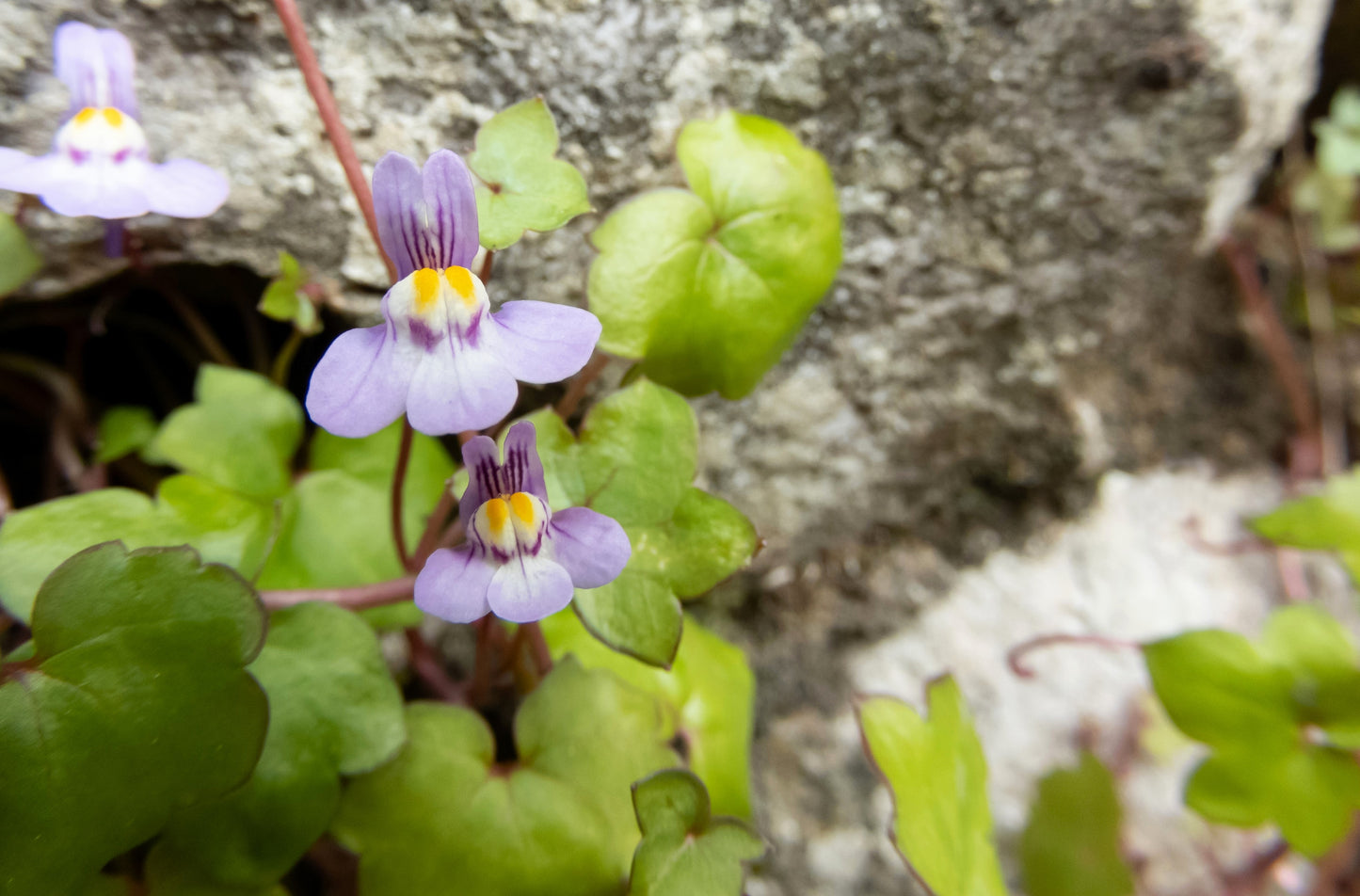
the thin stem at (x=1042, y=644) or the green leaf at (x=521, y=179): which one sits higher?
the green leaf at (x=521, y=179)

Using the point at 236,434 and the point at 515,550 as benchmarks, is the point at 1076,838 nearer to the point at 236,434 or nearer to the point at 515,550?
the point at 515,550

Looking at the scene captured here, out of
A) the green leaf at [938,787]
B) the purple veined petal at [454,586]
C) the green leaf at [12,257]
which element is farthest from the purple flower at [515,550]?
the green leaf at [12,257]

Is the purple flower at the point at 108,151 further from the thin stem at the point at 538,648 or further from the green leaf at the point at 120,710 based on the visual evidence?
the thin stem at the point at 538,648

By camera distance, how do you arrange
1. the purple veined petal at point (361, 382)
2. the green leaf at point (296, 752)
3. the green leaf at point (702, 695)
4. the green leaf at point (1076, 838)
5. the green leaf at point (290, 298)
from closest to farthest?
the purple veined petal at point (361, 382)
the green leaf at point (296, 752)
the green leaf at point (290, 298)
the green leaf at point (702, 695)
the green leaf at point (1076, 838)

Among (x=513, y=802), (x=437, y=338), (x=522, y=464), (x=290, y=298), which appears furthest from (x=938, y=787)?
(x=290, y=298)

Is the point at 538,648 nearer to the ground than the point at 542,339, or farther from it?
nearer to the ground

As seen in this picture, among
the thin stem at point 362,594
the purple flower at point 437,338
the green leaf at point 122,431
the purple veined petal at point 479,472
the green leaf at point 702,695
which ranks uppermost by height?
the purple flower at point 437,338

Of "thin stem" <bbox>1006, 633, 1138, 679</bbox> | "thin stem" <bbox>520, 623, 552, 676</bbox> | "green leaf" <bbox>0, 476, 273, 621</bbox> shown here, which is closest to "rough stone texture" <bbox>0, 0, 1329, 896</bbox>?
"thin stem" <bbox>1006, 633, 1138, 679</bbox>
